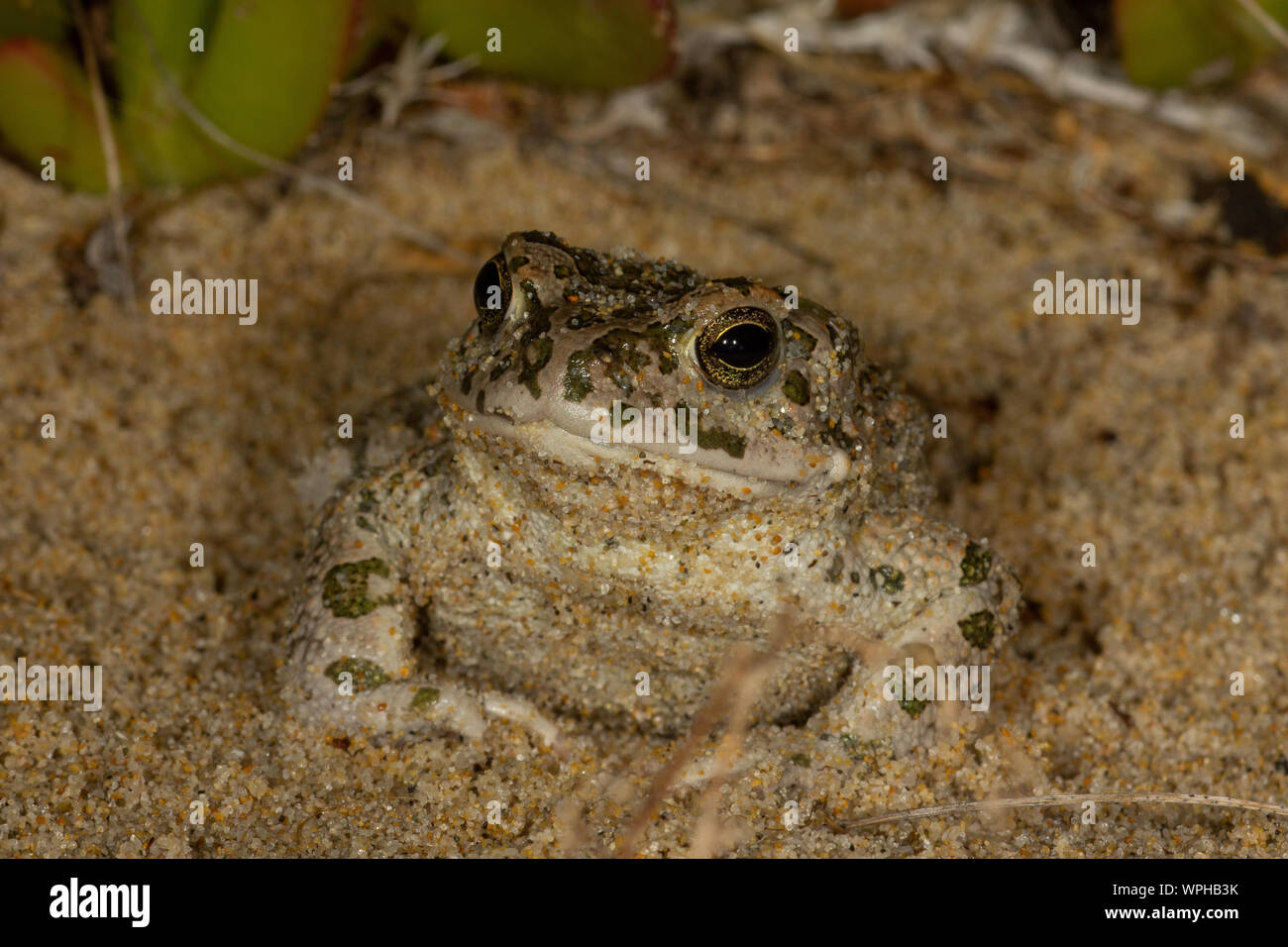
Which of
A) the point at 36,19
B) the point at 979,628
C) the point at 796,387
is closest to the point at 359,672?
the point at 796,387

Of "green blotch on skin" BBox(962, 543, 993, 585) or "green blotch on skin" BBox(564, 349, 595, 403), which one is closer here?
"green blotch on skin" BBox(564, 349, 595, 403)

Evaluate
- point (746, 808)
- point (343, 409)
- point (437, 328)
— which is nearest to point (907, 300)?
point (437, 328)

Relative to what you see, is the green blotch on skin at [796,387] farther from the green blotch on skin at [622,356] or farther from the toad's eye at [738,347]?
the green blotch on skin at [622,356]

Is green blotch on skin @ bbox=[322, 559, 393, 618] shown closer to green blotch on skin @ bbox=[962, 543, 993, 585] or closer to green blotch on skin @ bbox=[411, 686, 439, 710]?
green blotch on skin @ bbox=[411, 686, 439, 710]

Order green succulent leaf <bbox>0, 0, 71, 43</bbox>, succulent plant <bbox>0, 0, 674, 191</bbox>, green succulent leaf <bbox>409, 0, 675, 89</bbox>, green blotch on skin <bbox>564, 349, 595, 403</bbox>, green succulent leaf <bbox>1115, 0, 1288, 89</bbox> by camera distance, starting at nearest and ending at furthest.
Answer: green blotch on skin <bbox>564, 349, 595, 403</bbox> → succulent plant <bbox>0, 0, 674, 191</bbox> → green succulent leaf <bbox>0, 0, 71, 43</bbox> → green succulent leaf <bbox>409, 0, 675, 89</bbox> → green succulent leaf <bbox>1115, 0, 1288, 89</bbox>

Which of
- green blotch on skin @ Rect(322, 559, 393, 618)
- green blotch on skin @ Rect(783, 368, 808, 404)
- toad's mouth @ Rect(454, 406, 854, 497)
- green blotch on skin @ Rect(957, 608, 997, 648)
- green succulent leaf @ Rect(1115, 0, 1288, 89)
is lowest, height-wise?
green blotch on skin @ Rect(957, 608, 997, 648)

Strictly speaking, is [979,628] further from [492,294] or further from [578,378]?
[492,294]

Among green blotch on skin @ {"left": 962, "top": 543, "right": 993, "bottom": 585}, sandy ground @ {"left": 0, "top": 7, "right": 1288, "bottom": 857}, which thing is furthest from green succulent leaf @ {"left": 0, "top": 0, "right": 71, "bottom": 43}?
green blotch on skin @ {"left": 962, "top": 543, "right": 993, "bottom": 585}
